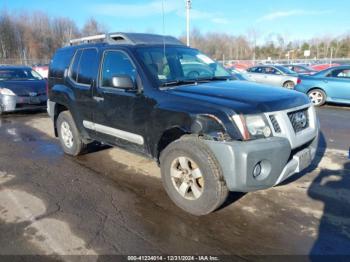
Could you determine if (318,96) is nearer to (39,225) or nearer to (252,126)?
(252,126)

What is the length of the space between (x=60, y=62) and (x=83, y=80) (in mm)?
1052

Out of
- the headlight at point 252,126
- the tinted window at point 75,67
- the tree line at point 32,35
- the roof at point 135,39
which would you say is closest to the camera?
the headlight at point 252,126

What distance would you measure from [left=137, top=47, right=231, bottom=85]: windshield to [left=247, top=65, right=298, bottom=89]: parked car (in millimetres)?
10838

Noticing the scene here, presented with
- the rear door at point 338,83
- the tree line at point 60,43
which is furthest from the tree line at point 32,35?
the rear door at point 338,83

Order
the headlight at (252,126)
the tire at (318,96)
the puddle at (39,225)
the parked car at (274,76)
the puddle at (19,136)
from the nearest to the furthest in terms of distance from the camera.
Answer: the puddle at (39,225)
the headlight at (252,126)
the puddle at (19,136)
the tire at (318,96)
the parked car at (274,76)

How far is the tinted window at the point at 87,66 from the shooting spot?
4.96m

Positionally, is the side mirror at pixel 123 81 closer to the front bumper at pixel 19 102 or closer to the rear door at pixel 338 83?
the front bumper at pixel 19 102

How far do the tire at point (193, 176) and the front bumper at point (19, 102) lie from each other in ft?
25.9

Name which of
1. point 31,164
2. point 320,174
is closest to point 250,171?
point 320,174

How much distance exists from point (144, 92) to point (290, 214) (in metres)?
2.27

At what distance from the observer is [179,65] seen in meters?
4.57

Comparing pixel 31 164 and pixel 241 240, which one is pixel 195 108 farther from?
pixel 31 164

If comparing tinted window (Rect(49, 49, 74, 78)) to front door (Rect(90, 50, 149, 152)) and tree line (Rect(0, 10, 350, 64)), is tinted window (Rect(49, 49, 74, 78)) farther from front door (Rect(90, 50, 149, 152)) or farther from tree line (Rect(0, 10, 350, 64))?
tree line (Rect(0, 10, 350, 64))

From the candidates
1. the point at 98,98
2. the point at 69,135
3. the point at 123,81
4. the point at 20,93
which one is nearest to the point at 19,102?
the point at 20,93
